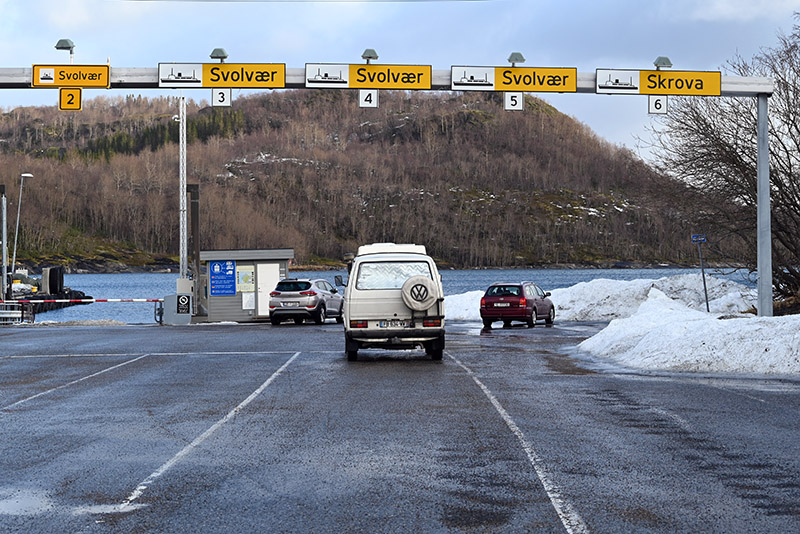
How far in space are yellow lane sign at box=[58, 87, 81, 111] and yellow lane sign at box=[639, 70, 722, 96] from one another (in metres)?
14.0

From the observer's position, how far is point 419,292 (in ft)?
58.6

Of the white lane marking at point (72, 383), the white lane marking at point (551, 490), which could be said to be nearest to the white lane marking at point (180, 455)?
the white lane marking at point (551, 490)

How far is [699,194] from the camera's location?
99.6ft

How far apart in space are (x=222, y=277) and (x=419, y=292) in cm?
2185

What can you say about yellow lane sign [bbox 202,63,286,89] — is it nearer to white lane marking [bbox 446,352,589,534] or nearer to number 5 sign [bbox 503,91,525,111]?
number 5 sign [bbox 503,91,525,111]

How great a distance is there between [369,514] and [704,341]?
39.0ft

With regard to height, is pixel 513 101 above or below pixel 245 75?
below

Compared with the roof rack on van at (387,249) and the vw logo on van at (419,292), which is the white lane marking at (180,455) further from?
the roof rack on van at (387,249)

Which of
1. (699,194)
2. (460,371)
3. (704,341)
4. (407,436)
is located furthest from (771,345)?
(699,194)

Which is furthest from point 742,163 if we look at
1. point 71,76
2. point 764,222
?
point 71,76

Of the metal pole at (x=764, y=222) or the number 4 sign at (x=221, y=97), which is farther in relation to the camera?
the number 4 sign at (x=221, y=97)

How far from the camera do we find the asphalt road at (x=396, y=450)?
6133 mm

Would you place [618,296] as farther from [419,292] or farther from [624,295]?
[419,292]

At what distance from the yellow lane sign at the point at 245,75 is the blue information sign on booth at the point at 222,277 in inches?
657
